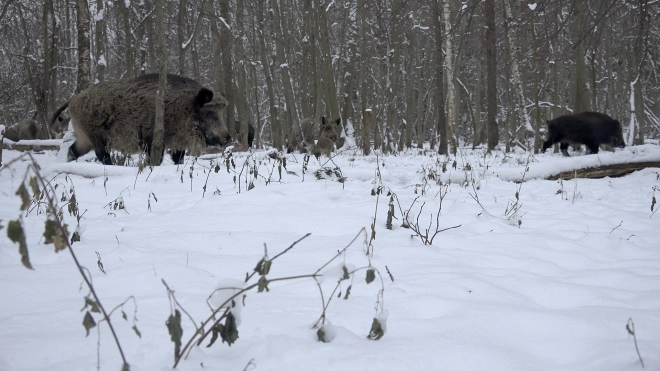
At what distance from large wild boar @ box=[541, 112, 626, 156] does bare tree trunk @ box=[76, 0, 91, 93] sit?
13800mm

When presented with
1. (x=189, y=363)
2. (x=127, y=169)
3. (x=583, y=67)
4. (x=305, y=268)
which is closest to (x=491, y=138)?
(x=583, y=67)

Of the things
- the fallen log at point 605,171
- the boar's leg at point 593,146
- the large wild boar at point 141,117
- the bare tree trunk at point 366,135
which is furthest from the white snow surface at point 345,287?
the boar's leg at point 593,146

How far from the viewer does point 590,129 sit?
14.0 meters

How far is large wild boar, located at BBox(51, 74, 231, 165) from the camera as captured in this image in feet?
28.4

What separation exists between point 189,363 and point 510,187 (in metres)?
5.84

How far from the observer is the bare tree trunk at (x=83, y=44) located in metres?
10.3

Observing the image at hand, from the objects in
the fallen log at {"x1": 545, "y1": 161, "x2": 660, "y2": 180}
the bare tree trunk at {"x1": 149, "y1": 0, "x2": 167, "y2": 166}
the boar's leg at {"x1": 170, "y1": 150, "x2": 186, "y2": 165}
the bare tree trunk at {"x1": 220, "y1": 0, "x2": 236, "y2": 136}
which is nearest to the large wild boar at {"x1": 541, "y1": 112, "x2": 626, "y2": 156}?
the fallen log at {"x1": 545, "y1": 161, "x2": 660, "y2": 180}

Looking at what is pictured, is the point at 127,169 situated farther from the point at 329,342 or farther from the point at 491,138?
the point at 491,138

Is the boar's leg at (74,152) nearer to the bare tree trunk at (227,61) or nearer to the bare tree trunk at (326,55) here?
the bare tree trunk at (227,61)

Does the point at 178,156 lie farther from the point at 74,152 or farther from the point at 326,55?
the point at 326,55

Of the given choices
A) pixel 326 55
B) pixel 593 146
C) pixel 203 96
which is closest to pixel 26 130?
pixel 326 55

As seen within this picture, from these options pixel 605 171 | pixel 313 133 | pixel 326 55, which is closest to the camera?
pixel 605 171

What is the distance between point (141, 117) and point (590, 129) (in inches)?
514

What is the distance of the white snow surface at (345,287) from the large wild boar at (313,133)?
9.84 metres
